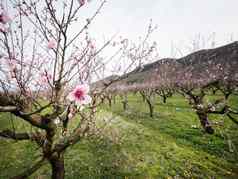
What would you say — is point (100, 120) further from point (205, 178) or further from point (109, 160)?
point (205, 178)

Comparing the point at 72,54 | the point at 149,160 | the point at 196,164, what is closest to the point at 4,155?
the point at 149,160

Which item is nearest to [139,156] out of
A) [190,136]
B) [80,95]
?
[190,136]

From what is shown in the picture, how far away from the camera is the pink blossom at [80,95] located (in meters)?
2.39

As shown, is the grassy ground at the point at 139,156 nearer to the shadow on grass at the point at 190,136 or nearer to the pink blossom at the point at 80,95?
the shadow on grass at the point at 190,136

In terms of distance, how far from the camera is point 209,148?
1216 centimetres

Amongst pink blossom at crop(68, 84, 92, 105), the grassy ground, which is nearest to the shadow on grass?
the grassy ground

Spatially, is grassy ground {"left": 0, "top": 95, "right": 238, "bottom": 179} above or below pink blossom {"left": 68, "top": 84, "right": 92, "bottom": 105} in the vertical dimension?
below

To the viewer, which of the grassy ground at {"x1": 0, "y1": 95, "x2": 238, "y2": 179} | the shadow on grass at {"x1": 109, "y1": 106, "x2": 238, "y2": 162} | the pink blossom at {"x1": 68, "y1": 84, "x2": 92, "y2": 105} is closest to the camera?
the pink blossom at {"x1": 68, "y1": 84, "x2": 92, "y2": 105}

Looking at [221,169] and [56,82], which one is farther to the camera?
[221,169]

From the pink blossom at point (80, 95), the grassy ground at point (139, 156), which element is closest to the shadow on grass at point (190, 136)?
the grassy ground at point (139, 156)

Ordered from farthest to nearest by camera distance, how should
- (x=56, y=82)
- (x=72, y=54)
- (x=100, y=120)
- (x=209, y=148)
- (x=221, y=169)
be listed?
1. (x=100, y=120)
2. (x=209, y=148)
3. (x=221, y=169)
4. (x=72, y=54)
5. (x=56, y=82)

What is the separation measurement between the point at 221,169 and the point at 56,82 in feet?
28.9

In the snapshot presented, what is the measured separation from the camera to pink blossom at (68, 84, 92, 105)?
2.39m

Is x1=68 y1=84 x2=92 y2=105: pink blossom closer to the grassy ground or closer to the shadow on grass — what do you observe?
the grassy ground
